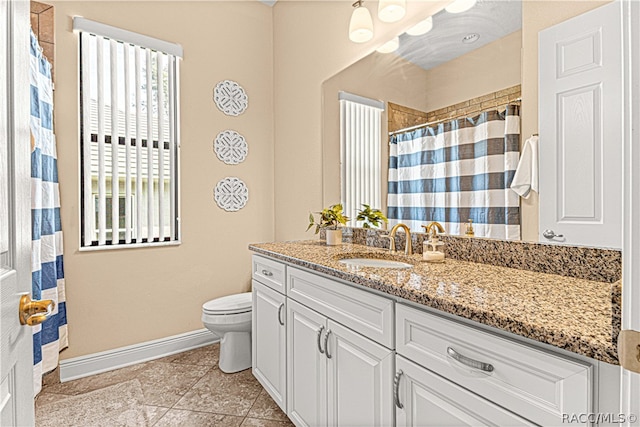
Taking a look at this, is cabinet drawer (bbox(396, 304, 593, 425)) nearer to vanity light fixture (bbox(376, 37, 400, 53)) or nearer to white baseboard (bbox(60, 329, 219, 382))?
vanity light fixture (bbox(376, 37, 400, 53))

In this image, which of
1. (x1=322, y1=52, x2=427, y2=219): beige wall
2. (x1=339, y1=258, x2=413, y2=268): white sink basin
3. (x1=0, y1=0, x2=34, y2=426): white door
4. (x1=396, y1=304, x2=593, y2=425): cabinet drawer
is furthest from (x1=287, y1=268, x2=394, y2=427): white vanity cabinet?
(x1=0, y1=0, x2=34, y2=426): white door

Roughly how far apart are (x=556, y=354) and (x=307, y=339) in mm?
991

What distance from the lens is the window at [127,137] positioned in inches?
89.8

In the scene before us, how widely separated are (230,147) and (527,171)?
88.3 inches

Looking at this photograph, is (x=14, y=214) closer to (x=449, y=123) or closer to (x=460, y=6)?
(x=449, y=123)

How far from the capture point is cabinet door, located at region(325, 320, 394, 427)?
1.05 metres

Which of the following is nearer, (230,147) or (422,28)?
(422,28)

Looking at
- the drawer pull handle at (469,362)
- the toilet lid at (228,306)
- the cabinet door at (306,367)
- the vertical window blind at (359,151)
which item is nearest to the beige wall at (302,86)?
the vertical window blind at (359,151)

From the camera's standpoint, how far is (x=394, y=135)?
6.07 feet

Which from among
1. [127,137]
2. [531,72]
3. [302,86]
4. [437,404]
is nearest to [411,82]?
[531,72]

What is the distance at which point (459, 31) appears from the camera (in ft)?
5.10

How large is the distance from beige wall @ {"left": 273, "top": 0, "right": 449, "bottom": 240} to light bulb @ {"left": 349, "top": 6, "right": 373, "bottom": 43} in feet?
0.15

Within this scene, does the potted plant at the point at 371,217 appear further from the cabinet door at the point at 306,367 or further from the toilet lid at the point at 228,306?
the toilet lid at the point at 228,306

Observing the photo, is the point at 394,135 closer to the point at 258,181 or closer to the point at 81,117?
the point at 258,181
